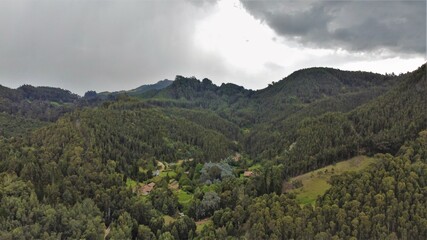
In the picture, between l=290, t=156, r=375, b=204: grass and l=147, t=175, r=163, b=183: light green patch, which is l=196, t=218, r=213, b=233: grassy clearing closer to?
l=290, t=156, r=375, b=204: grass

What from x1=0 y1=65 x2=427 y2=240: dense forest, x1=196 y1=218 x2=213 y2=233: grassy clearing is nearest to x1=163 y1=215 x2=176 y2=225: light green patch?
x1=0 y1=65 x2=427 y2=240: dense forest

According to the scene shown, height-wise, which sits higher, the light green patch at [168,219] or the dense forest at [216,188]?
the dense forest at [216,188]

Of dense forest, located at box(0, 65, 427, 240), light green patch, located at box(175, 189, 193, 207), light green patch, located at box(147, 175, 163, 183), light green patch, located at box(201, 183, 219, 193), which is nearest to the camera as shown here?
dense forest, located at box(0, 65, 427, 240)

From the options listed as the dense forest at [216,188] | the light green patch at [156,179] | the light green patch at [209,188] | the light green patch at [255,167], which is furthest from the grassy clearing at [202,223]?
the light green patch at [255,167]

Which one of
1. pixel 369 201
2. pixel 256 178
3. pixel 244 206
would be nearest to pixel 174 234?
pixel 244 206

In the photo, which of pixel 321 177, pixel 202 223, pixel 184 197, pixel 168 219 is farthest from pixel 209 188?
pixel 321 177

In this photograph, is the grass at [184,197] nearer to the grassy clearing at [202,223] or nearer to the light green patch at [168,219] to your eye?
the light green patch at [168,219]

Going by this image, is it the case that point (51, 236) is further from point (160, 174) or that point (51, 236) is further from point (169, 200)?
point (160, 174)

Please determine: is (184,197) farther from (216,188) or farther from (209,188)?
(216,188)

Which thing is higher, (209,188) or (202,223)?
(209,188)
